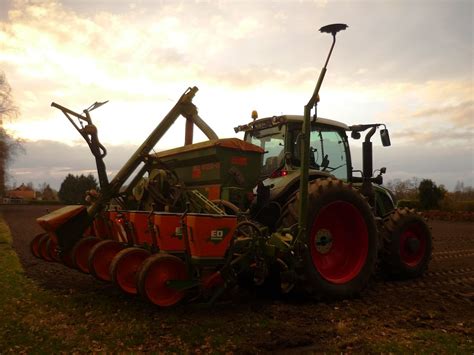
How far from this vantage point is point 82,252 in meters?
5.37

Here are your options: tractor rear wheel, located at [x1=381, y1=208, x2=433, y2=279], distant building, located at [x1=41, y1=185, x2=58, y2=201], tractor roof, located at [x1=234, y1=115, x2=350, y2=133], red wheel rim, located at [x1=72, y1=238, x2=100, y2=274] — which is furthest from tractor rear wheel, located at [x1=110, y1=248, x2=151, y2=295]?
distant building, located at [x1=41, y1=185, x2=58, y2=201]

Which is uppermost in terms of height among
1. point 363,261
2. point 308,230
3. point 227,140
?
point 227,140

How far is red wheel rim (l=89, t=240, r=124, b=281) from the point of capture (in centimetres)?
480

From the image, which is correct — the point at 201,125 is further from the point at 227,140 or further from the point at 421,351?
the point at 421,351

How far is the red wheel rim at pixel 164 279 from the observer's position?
392cm

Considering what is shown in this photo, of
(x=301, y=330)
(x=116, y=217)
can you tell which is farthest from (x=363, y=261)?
(x=116, y=217)

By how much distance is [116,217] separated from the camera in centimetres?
518

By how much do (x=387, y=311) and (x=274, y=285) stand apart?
4.50 ft

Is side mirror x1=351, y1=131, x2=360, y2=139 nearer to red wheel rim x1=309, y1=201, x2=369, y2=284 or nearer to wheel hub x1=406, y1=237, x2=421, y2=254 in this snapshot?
wheel hub x1=406, y1=237, x2=421, y2=254

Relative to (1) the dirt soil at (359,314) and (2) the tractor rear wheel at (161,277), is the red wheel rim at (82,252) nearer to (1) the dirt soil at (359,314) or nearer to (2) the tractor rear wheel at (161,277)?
(1) the dirt soil at (359,314)

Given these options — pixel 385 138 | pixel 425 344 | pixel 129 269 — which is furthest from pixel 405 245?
pixel 129 269

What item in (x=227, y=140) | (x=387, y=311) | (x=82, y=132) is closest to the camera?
(x=387, y=311)

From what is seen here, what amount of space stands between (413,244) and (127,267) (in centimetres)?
448

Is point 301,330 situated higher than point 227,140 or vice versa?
point 227,140
